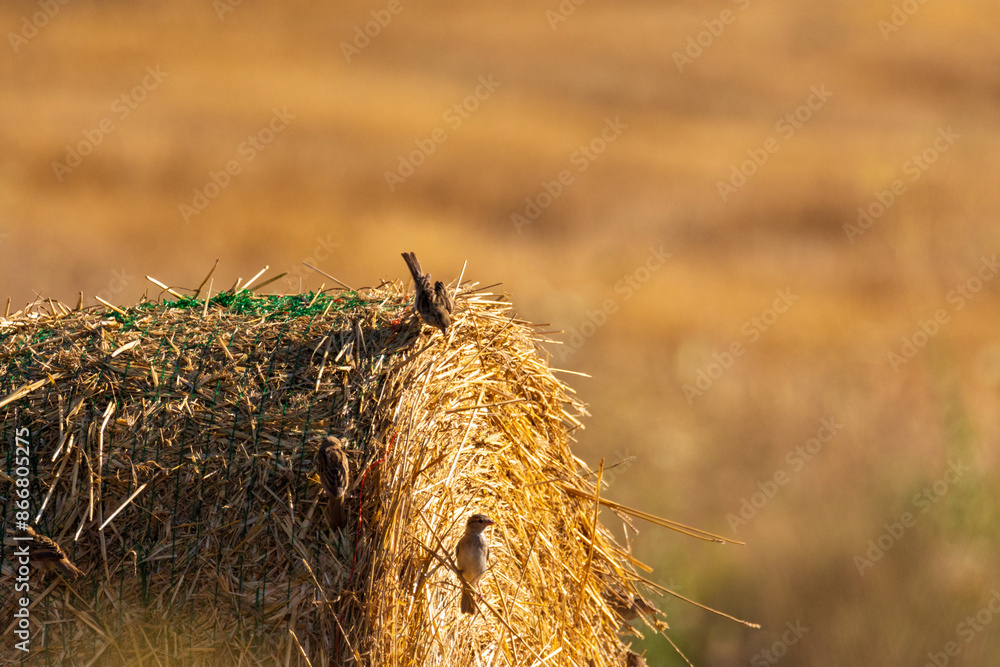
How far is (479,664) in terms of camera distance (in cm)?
380

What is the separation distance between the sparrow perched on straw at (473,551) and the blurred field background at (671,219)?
9.66ft

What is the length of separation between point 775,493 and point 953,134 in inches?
455

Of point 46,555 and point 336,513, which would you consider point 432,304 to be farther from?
point 46,555

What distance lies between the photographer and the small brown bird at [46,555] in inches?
125

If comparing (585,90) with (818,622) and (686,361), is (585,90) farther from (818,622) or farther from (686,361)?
(818,622)

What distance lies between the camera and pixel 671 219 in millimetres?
14664

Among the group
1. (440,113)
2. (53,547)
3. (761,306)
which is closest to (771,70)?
(440,113)

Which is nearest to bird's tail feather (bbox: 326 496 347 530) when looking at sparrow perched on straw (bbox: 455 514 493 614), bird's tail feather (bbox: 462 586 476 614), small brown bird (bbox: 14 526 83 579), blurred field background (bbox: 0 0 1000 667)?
sparrow perched on straw (bbox: 455 514 493 614)

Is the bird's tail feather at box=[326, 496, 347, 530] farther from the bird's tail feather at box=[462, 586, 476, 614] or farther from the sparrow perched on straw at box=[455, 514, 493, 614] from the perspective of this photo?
the bird's tail feather at box=[462, 586, 476, 614]

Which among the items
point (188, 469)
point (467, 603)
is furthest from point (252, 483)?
point (467, 603)

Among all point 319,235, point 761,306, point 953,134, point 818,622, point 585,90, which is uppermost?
point 585,90

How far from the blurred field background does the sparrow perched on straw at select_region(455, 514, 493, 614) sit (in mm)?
2945

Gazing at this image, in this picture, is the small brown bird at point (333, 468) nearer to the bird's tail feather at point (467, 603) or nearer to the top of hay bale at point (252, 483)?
the top of hay bale at point (252, 483)

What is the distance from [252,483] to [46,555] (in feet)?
2.14
